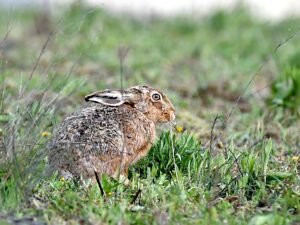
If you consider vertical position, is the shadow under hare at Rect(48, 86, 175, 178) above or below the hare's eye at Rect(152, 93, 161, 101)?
below

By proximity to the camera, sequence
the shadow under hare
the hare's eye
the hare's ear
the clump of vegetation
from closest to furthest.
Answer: the shadow under hare → the hare's ear → the hare's eye → the clump of vegetation

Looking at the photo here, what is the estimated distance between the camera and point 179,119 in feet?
26.4

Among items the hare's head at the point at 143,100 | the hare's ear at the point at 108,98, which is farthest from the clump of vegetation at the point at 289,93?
the hare's ear at the point at 108,98

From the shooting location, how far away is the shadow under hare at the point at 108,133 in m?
→ 5.68

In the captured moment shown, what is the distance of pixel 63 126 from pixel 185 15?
7.06 meters

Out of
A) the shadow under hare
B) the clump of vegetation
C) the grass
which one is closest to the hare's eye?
the shadow under hare

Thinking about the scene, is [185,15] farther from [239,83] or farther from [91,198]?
[91,198]

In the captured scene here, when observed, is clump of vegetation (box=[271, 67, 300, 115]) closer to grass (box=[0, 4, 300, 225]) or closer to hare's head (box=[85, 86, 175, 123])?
grass (box=[0, 4, 300, 225])

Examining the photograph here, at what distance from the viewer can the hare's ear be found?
6168 mm

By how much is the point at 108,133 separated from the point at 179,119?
226 cm

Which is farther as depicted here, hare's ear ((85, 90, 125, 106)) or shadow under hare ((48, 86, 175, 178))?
hare's ear ((85, 90, 125, 106))

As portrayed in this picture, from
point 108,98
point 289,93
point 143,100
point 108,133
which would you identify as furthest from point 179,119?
point 108,133

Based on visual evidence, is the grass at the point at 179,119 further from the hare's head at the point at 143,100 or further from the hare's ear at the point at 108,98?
the hare's ear at the point at 108,98

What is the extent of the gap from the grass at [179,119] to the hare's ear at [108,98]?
0.31 metres
